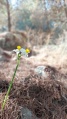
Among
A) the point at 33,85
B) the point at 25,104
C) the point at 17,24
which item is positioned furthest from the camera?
the point at 17,24

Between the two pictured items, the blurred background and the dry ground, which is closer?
the dry ground

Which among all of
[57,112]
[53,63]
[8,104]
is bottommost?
[53,63]

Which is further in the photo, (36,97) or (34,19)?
(34,19)

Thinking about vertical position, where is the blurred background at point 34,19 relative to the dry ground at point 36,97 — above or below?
below

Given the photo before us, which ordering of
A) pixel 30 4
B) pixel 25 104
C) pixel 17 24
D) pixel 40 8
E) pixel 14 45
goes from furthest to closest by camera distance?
pixel 17 24
pixel 30 4
pixel 40 8
pixel 14 45
pixel 25 104

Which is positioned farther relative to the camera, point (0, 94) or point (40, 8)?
point (40, 8)

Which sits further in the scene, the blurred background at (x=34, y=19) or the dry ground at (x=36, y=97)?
the blurred background at (x=34, y=19)

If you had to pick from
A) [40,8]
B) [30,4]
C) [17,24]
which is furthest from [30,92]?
[17,24]

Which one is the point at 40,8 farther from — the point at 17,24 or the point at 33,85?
the point at 33,85

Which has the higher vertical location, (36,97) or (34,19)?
(36,97)

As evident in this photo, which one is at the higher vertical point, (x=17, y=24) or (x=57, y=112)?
(x=57, y=112)

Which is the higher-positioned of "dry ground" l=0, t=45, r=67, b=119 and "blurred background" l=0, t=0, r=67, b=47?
"dry ground" l=0, t=45, r=67, b=119
